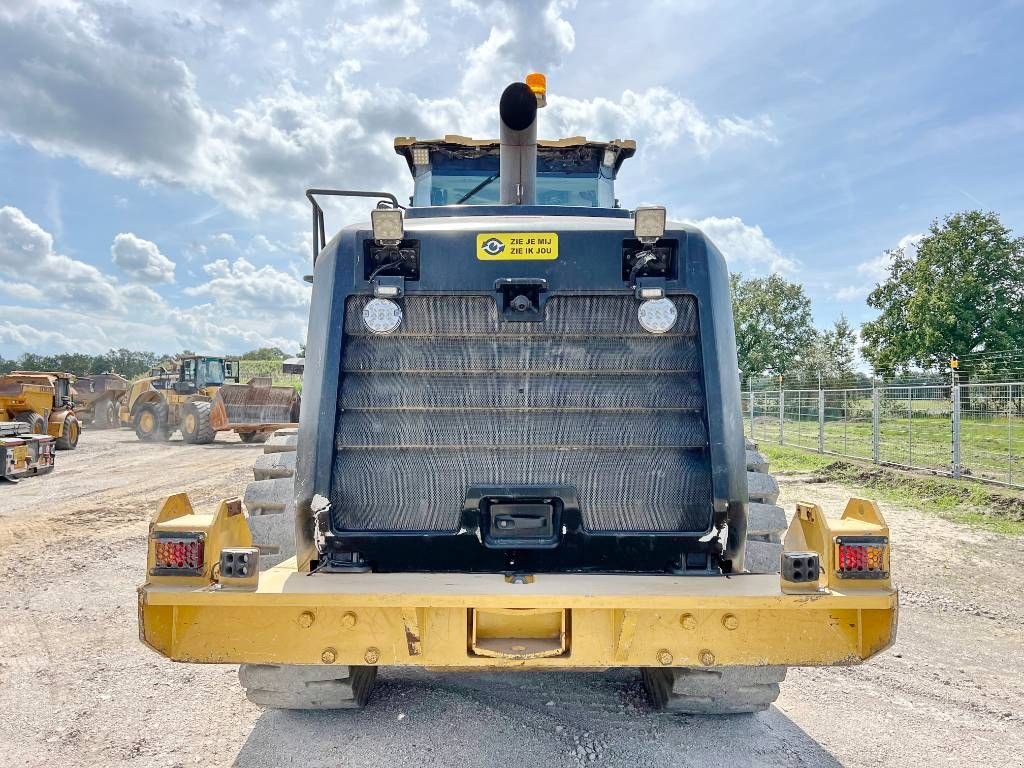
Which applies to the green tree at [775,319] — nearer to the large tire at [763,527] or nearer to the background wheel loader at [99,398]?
the background wheel loader at [99,398]

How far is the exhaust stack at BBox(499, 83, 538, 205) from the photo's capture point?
3.30 metres

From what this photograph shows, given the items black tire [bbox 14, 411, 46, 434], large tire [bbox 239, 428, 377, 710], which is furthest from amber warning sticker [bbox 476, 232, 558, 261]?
black tire [bbox 14, 411, 46, 434]

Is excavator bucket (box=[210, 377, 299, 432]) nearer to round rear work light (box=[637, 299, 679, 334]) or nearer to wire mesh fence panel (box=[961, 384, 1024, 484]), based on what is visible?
wire mesh fence panel (box=[961, 384, 1024, 484])

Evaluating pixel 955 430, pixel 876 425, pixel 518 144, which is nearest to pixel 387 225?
pixel 518 144

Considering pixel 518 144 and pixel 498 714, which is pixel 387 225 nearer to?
pixel 518 144

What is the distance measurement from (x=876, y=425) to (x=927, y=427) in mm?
1650

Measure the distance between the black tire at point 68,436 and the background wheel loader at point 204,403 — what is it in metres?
2.96

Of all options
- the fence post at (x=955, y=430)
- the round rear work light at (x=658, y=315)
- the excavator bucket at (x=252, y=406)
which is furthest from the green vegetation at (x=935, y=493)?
the excavator bucket at (x=252, y=406)

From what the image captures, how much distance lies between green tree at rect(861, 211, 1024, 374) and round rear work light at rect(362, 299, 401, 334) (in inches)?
1852

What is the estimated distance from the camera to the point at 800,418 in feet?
59.8

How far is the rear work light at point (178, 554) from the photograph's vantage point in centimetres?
259

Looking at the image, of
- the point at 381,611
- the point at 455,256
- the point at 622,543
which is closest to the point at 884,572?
the point at 622,543

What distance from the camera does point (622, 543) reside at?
2.82m

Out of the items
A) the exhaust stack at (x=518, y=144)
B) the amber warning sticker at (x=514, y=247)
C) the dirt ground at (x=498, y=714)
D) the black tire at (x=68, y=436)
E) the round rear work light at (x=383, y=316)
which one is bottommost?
the dirt ground at (x=498, y=714)
